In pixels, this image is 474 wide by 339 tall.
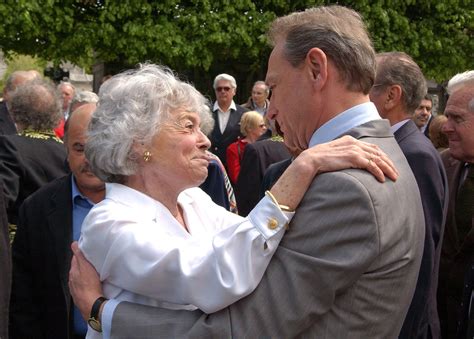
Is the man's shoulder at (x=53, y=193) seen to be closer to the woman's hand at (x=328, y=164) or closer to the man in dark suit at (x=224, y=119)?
the woman's hand at (x=328, y=164)

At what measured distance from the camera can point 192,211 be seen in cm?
274

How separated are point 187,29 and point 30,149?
33.8 feet

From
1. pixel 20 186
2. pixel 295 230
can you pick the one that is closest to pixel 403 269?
pixel 295 230

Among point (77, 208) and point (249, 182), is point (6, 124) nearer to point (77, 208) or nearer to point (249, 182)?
point (249, 182)

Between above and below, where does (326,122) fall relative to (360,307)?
above

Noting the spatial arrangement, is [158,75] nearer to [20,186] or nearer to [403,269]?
[403,269]

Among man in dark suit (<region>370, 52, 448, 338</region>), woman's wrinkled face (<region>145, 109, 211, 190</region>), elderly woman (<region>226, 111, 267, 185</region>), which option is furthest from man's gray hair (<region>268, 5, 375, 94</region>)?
elderly woman (<region>226, 111, 267, 185</region>)

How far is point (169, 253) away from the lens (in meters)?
2.08

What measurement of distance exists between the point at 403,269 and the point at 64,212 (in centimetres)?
211

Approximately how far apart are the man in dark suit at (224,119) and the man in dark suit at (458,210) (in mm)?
5888

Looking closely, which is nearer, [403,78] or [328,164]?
[328,164]

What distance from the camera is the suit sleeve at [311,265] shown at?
5.93ft

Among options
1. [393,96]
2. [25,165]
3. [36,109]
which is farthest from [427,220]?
[36,109]

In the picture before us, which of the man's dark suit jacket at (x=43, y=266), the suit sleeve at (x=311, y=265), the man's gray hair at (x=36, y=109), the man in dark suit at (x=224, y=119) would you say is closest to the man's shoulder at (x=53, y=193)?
the man's dark suit jacket at (x=43, y=266)
